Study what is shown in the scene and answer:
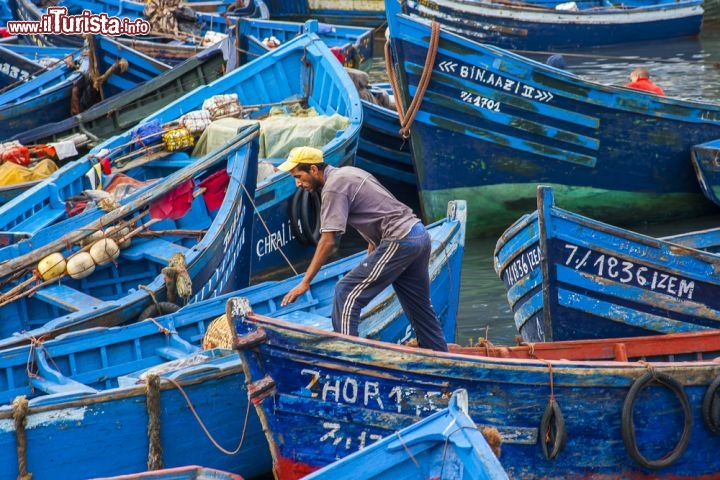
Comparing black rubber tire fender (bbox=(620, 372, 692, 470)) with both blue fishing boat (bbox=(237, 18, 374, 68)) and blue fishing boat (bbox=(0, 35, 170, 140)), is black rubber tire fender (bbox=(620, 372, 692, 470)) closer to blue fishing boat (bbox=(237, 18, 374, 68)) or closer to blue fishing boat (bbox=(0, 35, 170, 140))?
blue fishing boat (bbox=(237, 18, 374, 68))

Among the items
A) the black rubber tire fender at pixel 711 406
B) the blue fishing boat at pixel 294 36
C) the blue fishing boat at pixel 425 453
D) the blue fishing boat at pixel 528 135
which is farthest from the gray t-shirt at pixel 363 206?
the blue fishing boat at pixel 294 36

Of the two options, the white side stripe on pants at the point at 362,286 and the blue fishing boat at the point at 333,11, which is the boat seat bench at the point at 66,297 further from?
the blue fishing boat at the point at 333,11

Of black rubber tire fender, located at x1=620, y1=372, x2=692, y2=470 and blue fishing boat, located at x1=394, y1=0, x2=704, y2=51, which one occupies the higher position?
black rubber tire fender, located at x1=620, y1=372, x2=692, y2=470

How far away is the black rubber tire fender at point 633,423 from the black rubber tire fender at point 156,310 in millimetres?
3317

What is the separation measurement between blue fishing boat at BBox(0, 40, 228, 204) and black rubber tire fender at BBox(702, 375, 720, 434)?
26.5 feet

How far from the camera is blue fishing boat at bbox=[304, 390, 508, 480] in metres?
4.76

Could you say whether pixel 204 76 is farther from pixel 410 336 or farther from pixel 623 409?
pixel 623 409

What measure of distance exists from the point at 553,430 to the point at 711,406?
38.9 inches

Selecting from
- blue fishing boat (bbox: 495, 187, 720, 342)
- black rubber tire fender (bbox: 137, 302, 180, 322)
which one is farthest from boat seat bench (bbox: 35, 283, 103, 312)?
blue fishing boat (bbox: 495, 187, 720, 342)

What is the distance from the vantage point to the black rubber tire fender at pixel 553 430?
242 inches

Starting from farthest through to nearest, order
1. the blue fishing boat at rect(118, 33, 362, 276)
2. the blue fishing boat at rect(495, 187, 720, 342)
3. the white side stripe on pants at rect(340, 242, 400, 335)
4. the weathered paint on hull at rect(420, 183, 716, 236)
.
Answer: the weathered paint on hull at rect(420, 183, 716, 236), the blue fishing boat at rect(118, 33, 362, 276), the blue fishing boat at rect(495, 187, 720, 342), the white side stripe on pants at rect(340, 242, 400, 335)

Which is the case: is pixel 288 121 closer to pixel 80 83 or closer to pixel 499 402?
pixel 80 83

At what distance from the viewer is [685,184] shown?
12.4 metres

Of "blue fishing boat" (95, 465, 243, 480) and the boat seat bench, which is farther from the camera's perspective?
the boat seat bench
